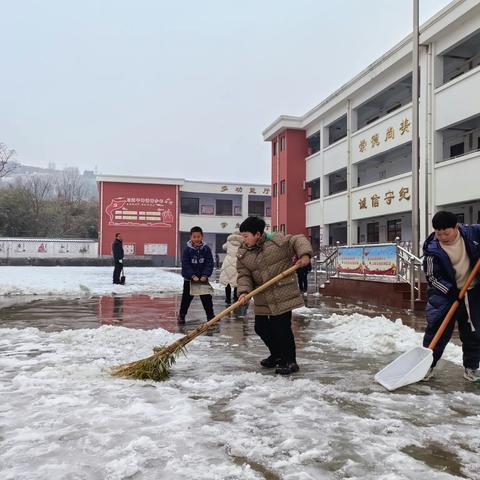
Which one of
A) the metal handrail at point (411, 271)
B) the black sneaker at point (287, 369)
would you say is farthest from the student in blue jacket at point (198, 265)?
the metal handrail at point (411, 271)

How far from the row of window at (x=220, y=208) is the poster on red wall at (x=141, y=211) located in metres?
2.33

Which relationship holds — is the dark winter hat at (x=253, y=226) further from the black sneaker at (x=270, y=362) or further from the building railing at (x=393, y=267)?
the building railing at (x=393, y=267)

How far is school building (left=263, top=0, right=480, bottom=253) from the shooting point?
17.3m

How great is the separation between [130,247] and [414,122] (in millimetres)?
30917

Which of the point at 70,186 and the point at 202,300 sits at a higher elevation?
the point at 70,186

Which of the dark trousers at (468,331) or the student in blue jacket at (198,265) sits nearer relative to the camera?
the dark trousers at (468,331)

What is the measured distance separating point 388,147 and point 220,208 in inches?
1001

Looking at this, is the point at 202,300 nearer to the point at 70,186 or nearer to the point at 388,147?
the point at 388,147

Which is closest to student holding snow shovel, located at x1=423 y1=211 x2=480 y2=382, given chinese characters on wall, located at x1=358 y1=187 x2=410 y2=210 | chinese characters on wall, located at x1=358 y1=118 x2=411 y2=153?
chinese characters on wall, located at x1=358 y1=187 x2=410 y2=210

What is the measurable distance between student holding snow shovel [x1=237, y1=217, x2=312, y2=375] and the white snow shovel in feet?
2.82

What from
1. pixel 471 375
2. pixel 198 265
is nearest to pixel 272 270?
pixel 471 375

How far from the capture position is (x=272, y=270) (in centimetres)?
478

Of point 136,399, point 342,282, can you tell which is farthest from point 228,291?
point 136,399

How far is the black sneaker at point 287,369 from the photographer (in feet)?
15.3
